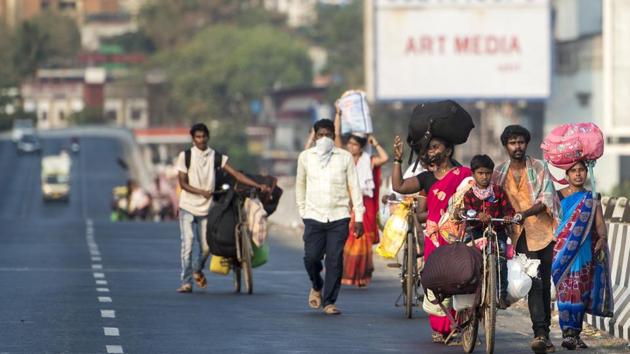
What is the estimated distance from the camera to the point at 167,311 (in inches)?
709

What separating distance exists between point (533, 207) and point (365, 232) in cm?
636

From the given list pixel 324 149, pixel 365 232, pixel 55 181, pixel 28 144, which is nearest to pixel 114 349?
pixel 324 149

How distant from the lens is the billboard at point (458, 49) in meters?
83.1

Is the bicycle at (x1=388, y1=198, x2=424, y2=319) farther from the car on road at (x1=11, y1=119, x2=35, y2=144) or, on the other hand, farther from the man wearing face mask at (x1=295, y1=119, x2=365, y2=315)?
the car on road at (x1=11, y1=119, x2=35, y2=144)

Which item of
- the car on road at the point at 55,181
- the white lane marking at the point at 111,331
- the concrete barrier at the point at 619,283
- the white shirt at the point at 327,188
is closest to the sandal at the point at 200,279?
the white shirt at the point at 327,188

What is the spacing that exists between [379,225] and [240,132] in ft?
584

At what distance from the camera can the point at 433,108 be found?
15539 mm

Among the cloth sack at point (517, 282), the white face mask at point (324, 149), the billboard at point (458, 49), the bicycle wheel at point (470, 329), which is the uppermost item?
the billboard at point (458, 49)

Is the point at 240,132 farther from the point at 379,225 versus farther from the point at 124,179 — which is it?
the point at 379,225

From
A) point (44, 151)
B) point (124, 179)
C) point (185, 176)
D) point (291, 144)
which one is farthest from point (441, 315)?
point (291, 144)

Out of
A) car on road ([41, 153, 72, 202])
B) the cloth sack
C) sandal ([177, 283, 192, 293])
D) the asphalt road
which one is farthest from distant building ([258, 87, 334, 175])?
the cloth sack

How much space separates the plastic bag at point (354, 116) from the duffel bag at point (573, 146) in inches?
251

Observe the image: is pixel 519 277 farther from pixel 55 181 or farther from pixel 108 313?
pixel 55 181

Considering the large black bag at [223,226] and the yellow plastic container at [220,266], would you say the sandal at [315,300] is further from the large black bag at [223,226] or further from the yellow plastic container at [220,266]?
the yellow plastic container at [220,266]
